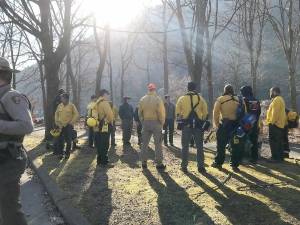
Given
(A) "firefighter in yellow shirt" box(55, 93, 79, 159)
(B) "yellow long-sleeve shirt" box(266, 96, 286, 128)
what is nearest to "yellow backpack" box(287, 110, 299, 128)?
(B) "yellow long-sleeve shirt" box(266, 96, 286, 128)

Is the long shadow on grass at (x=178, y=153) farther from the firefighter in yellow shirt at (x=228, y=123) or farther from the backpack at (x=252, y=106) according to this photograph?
the backpack at (x=252, y=106)

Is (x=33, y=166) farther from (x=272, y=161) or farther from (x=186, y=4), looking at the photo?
(x=186, y=4)

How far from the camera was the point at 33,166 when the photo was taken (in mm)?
13320

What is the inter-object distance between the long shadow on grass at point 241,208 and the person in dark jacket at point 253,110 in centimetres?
305

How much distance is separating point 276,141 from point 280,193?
4.13 meters

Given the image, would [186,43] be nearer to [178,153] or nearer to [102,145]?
[178,153]

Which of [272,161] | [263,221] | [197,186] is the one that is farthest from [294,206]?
[272,161]

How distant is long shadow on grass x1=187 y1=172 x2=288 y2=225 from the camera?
21.3 feet

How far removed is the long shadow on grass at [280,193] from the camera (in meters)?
7.10

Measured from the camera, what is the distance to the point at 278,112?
11.9 metres

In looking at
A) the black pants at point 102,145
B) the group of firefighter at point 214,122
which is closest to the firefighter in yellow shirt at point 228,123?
the group of firefighter at point 214,122

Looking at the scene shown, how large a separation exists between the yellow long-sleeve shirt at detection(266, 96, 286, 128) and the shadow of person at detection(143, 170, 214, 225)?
3.82m

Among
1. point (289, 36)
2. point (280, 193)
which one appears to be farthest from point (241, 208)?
point (289, 36)

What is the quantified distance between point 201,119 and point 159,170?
1.55 meters
